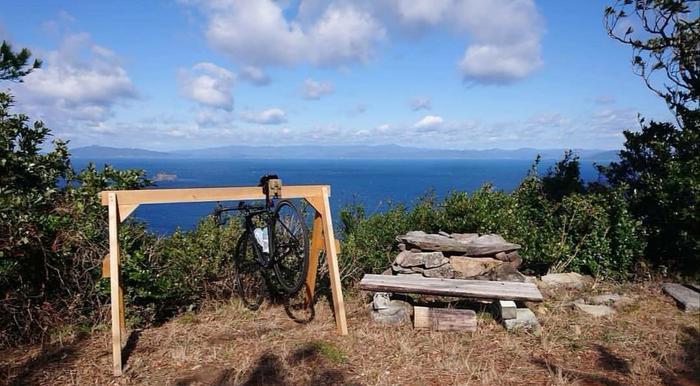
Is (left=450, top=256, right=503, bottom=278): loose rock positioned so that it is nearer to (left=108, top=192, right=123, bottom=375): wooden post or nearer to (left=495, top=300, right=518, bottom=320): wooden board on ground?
(left=495, top=300, right=518, bottom=320): wooden board on ground

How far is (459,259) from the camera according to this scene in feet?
19.3

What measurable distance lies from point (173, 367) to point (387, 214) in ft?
15.3

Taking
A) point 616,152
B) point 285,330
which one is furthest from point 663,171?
point 285,330

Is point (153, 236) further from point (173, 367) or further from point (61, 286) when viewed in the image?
point (173, 367)

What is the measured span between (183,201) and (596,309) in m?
4.75

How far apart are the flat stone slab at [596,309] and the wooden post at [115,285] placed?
16.1 feet

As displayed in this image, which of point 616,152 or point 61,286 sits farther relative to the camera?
point 616,152

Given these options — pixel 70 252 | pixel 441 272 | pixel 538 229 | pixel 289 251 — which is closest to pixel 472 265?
pixel 441 272

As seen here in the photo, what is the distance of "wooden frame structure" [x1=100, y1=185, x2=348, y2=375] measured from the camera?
370 cm

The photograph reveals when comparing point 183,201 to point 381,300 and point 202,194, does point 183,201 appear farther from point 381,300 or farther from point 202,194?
point 381,300

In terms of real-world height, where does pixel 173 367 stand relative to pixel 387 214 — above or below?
below

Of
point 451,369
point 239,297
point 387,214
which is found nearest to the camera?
point 451,369

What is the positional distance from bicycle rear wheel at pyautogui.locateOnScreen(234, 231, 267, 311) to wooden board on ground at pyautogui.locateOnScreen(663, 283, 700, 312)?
16.0 ft

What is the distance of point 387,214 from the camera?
775 cm
